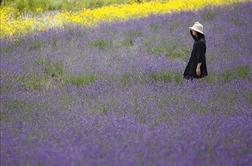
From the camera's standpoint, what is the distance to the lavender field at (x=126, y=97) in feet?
15.2

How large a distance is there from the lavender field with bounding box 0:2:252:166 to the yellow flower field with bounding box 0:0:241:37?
3.39 ft

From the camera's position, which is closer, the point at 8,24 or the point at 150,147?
the point at 150,147

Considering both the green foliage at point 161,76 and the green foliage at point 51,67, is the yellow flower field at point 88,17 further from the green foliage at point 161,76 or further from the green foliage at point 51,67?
the green foliage at point 161,76

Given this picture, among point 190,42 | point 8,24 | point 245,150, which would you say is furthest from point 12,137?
point 8,24

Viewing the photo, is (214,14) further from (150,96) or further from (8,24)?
(150,96)

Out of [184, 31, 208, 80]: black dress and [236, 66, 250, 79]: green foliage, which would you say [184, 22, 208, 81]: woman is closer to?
[184, 31, 208, 80]: black dress

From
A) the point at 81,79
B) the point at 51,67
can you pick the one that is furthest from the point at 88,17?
the point at 81,79

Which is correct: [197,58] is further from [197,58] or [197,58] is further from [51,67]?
[51,67]

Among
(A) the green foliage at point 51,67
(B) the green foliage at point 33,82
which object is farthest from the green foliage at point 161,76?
(B) the green foliage at point 33,82

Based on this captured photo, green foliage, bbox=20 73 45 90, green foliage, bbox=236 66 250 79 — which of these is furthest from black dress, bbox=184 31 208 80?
green foliage, bbox=20 73 45 90

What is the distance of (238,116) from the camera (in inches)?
233

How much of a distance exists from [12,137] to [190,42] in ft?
23.0

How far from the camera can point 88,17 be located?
15.0 m

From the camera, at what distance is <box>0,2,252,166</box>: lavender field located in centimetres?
464
